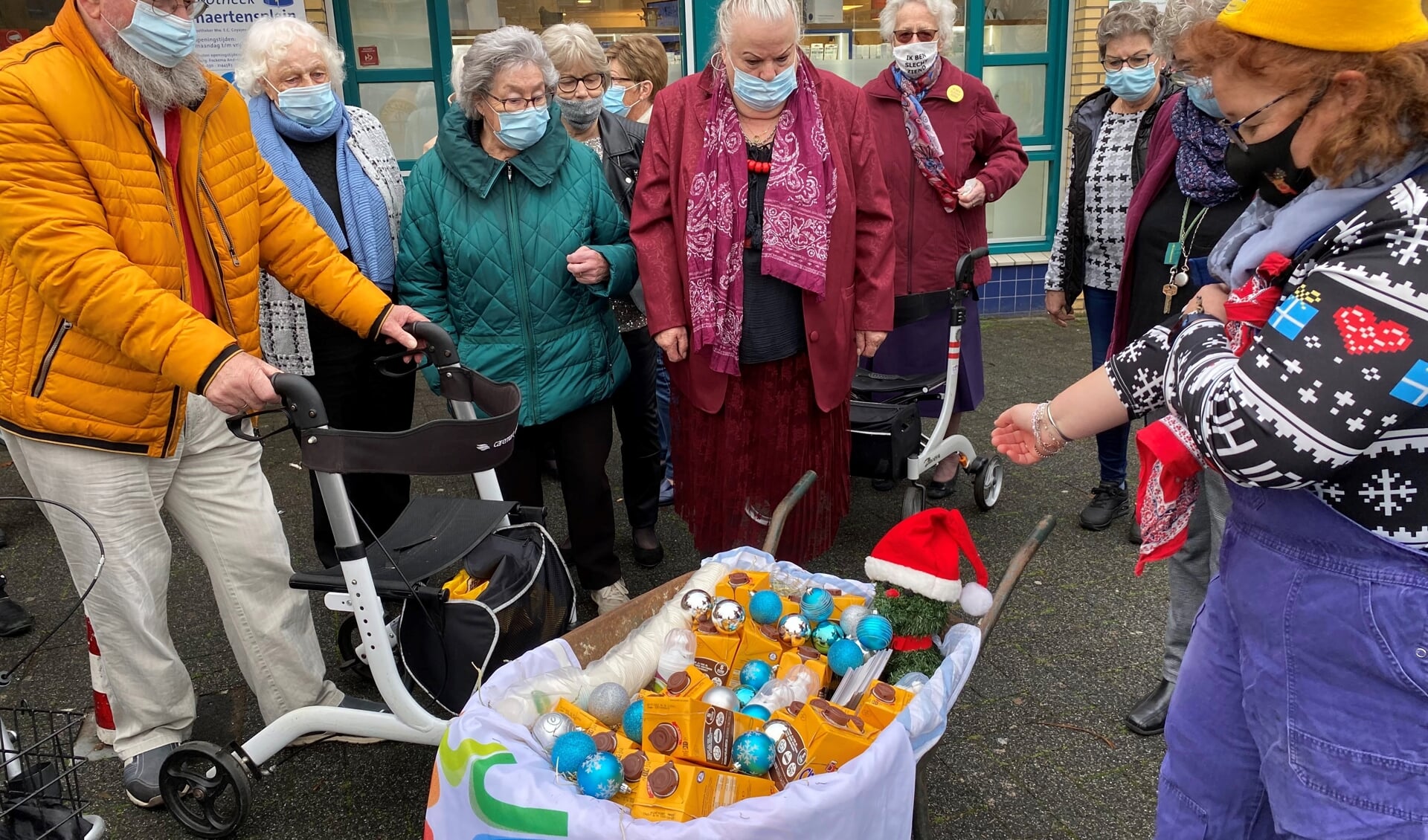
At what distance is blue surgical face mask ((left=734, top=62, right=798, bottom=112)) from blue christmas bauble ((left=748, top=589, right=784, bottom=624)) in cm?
159

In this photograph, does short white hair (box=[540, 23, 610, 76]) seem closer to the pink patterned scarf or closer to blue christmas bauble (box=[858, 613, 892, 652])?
the pink patterned scarf

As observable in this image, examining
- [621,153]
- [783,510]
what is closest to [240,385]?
[783,510]

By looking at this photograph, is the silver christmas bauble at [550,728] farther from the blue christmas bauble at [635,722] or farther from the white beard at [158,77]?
the white beard at [158,77]

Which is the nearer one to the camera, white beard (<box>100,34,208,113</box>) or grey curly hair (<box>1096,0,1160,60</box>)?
white beard (<box>100,34,208,113</box>)

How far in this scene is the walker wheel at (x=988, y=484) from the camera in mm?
4336

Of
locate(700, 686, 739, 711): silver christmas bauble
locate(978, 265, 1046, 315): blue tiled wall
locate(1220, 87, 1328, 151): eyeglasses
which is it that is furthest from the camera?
locate(978, 265, 1046, 315): blue tiled wall

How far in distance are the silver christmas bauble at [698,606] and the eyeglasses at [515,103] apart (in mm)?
1642

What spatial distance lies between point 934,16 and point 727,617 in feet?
9.66

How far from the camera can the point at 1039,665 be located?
10.6ft

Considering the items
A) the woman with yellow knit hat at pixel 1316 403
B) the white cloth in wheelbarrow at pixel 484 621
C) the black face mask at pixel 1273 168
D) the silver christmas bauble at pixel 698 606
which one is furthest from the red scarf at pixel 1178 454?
the white cloth in wheelbarrow at pixel 484 621

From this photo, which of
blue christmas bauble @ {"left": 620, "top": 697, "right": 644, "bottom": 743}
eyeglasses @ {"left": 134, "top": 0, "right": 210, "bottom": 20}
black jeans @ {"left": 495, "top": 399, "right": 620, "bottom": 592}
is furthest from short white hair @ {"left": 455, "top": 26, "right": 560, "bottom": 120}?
blue christmas bauble @ {"left": 620, "top": 697, "right": 644, "bottom": 743}

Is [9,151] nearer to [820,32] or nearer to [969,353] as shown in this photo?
[969,353]

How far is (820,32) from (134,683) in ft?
21.5

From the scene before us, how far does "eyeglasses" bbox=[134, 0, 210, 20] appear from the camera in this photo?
224 cm
